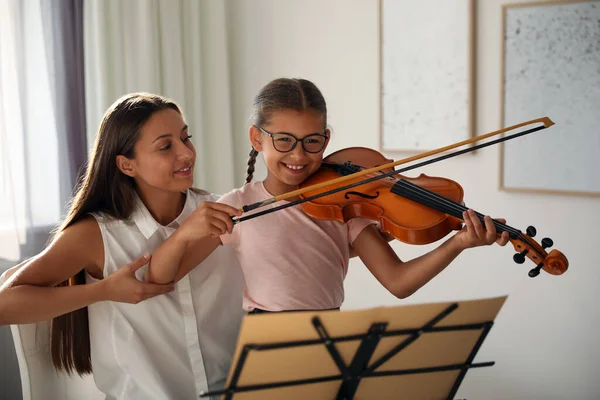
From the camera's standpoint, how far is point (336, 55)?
10.6ft

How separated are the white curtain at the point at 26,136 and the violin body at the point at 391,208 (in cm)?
142

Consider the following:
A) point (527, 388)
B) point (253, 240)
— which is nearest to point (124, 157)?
point (253, 240)

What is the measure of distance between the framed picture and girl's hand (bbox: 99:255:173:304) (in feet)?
5.15

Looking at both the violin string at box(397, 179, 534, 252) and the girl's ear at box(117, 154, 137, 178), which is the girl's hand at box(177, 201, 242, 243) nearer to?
the girl's ear at box(117, 154, 137, 178)

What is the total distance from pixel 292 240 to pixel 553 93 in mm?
1348

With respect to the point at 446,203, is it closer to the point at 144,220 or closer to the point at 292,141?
the point at 292,141

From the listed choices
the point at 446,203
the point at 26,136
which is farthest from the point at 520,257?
the point at 26,136

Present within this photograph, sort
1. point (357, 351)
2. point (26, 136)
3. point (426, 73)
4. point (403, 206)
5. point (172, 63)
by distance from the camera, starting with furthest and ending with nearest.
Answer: point (172, 63) → point (426, 73) → point (26, 136) → point (403, 206) → point (357, 351)

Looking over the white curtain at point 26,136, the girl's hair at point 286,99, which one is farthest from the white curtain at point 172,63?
the girl's hair at point 286,99

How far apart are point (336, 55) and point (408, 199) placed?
1680mm

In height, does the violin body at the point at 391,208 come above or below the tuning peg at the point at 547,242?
above

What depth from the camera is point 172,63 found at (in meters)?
3.25

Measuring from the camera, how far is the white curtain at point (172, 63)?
2920 millimetres

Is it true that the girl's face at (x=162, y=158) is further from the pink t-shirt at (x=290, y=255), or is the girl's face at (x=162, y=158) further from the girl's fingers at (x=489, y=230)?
the girl's fingers at (x=489, y=230)
